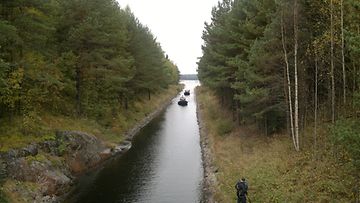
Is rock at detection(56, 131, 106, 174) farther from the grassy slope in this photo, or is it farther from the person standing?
the person standing

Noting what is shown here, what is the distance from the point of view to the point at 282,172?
24.6 metres

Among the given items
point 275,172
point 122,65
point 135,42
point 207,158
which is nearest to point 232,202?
point 275,172

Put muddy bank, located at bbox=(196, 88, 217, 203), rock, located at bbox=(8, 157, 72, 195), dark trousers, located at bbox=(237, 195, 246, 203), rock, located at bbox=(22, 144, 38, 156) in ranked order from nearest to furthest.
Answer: dark trousers, located at bbox=(237, 195, 246, 203) < rock, located at bbox=(8, 157, 72, 195) < muddy bank, located at bbox=(196, 88, 217, 203) < rock, located at bbox=(22, 144, 38, 156)

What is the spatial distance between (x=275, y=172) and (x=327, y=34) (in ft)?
28.7

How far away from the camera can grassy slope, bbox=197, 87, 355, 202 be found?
20.2 metres

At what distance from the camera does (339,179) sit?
2039cm

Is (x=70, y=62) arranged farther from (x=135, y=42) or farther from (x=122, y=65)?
(x=135, y=42)

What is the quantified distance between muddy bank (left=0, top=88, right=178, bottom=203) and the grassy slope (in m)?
10.9

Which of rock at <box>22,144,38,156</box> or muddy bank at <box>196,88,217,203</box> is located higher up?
rock at <box>22,144,38,156</box>

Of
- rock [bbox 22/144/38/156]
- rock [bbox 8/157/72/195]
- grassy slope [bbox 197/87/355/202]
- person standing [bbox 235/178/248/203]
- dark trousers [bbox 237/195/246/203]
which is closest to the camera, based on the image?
grassy slope [bbox 197/87/355/202]

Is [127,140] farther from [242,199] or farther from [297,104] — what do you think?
[242,199]

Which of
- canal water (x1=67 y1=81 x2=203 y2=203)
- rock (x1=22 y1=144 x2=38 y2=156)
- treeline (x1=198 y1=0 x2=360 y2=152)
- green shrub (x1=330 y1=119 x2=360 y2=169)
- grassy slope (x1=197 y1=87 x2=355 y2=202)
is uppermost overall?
treeline (x1=198 y1=0 x2=360 y2=152)

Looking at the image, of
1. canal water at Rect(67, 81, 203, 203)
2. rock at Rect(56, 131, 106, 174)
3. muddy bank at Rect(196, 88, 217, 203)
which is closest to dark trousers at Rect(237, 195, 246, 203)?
muddy bank at Rect(196, 88, 217, 203)

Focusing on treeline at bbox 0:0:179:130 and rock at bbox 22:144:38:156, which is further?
treeline at bbox 0:0:179:130
